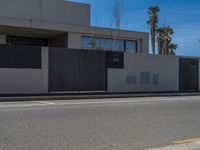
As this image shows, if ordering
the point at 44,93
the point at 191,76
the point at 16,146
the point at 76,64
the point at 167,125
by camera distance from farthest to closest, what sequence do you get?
the point at 191,76
the point at 76,64
the point at 44,93
the point at 167,125
the point at 16,146

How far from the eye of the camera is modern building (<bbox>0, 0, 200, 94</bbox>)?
76.1 feet

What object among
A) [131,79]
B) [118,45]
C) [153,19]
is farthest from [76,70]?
[153,19]

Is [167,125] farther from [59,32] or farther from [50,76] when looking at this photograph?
[59,32]

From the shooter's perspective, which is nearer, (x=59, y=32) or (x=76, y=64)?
(x=76, y=64)

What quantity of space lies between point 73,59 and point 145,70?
654 cm

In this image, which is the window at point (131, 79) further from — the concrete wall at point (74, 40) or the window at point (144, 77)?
the concrete wall at point (74, 40)

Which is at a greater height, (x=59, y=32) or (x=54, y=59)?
(x=59, y=32)

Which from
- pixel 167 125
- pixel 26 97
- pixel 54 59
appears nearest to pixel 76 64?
pixel 54 59

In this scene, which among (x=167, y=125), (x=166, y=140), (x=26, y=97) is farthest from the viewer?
(x=26, y=97)

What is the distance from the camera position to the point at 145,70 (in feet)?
93.3

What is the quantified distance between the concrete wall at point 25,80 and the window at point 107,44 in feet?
29.5

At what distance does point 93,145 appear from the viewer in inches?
301

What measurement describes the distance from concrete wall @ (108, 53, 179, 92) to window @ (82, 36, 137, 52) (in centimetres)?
524

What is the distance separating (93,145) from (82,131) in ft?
5.08
